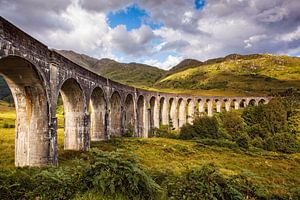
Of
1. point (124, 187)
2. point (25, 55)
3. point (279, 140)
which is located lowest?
point (279, 140)

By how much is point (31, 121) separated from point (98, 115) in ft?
51.3

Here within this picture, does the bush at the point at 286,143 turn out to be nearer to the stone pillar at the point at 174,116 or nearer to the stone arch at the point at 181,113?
the stone pillar at the point at 174,116

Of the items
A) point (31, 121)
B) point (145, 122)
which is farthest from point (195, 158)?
point (145, 122)

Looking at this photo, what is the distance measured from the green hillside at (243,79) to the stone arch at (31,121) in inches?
4139

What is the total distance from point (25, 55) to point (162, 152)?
21807 millimetres

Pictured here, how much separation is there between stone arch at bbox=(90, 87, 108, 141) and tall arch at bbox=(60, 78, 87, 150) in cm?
621

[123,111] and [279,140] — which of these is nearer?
[123,111]

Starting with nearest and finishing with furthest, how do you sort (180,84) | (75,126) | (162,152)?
(75,126) < (162,152) < (180,84)

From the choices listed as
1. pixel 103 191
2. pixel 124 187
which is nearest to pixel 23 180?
pixel 103 191

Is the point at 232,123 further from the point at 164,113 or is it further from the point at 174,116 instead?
the point at 164,113

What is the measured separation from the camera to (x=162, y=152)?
3216cm

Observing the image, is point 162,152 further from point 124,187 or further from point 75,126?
point 124,187

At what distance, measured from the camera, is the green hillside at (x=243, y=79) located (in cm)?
12838

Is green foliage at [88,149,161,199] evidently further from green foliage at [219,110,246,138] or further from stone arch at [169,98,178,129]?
stone arch at [169,98,178,129]
